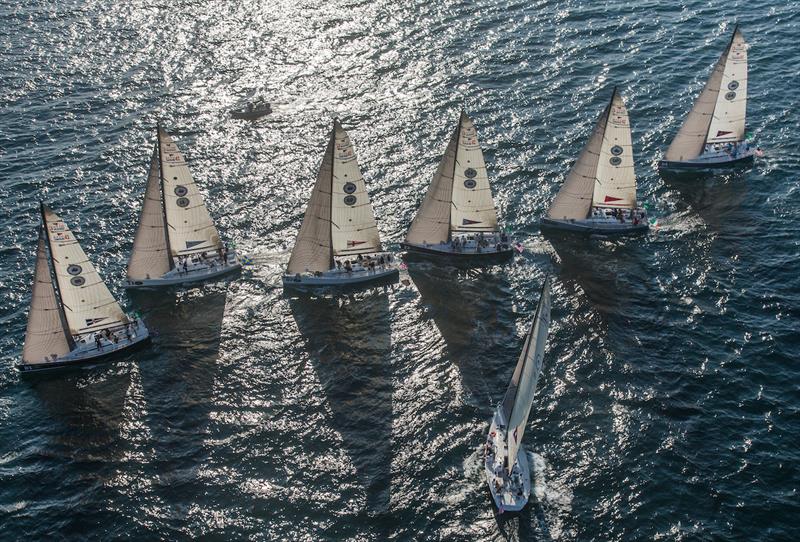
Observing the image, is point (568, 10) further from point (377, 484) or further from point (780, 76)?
point (377, 484)

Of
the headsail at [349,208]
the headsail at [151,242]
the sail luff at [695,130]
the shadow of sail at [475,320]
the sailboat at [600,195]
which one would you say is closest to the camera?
the shadow of sail at [475,320]

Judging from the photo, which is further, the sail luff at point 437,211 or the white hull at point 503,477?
the sail luff at point 437,211

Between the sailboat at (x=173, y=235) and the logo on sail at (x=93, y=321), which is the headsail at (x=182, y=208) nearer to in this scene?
the sailboat at (x=173, y=235)

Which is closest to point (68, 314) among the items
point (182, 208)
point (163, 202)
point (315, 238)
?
point (163, 202)

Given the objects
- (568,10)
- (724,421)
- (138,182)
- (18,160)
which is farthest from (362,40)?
(724,421)

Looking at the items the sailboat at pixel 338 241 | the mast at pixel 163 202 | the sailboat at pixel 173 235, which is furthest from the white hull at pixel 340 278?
the mast at pixel 163 202

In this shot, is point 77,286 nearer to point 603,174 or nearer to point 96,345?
point 96,345

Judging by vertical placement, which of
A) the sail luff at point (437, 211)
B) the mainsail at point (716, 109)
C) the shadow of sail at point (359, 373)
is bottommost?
the shadow of sail at point (359, 373)

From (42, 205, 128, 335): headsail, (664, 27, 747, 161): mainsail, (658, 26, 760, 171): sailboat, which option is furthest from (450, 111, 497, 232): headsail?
(42, 205, 128, 335): headsail
